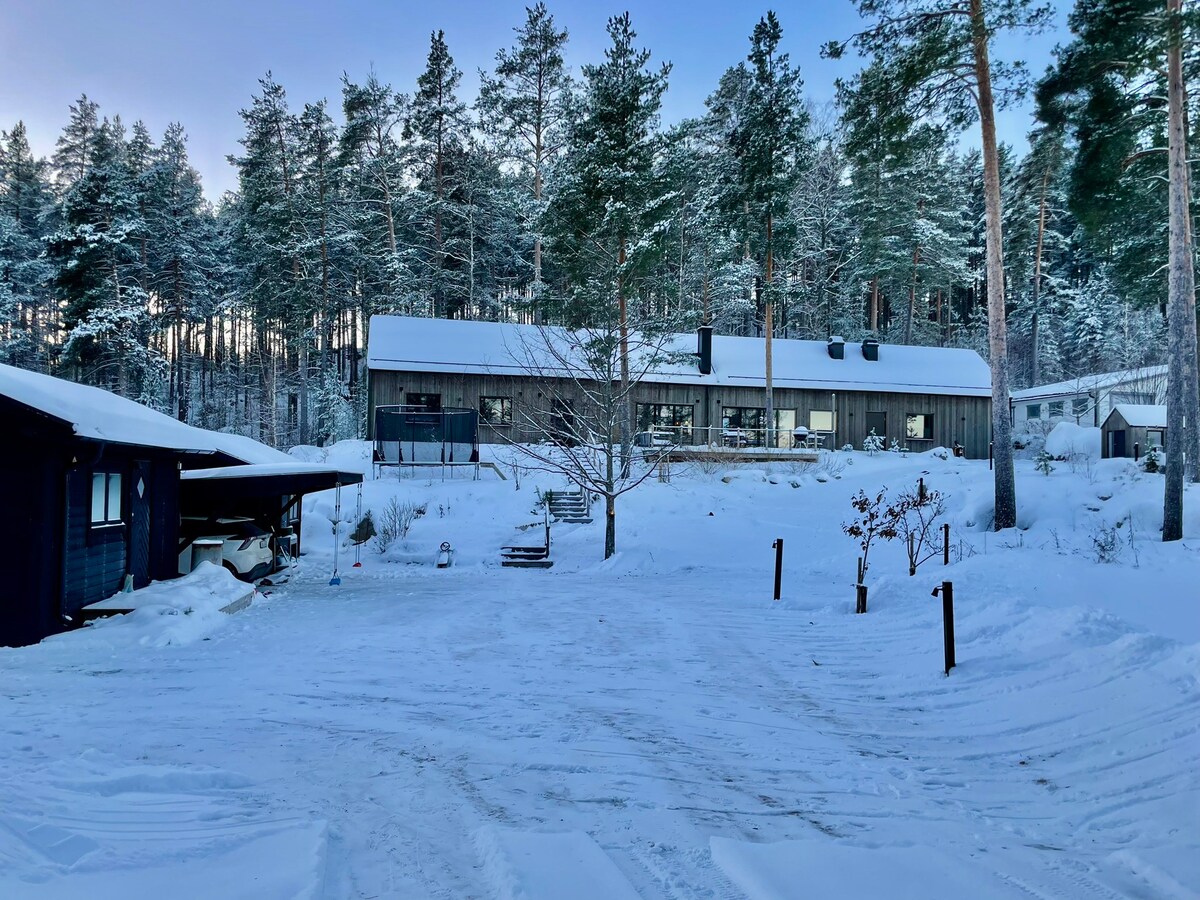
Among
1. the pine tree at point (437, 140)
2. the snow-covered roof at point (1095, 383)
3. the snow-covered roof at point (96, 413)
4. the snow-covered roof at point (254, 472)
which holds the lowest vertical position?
the snow-covered roof at point (254, 472)

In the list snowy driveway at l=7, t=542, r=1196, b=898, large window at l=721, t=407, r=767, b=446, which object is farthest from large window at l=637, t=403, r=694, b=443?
snowy driveway at l=7, t=542, r=1196, b=898

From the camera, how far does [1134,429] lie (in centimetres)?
2384

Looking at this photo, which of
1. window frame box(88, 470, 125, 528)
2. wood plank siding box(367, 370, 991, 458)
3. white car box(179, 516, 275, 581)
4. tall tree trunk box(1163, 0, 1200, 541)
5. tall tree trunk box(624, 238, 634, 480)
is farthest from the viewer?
wood plank siding box(367, 370, 991, 458)

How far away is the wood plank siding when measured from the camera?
85.6 ft

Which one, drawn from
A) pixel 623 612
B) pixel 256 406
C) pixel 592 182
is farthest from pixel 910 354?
pixel 256 406

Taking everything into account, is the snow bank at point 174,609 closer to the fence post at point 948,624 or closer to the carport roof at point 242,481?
the carport roof at point 242,481

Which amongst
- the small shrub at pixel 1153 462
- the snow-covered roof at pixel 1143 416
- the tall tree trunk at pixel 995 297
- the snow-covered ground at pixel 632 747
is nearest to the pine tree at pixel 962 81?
the tall tree trunk at pixel 995 297

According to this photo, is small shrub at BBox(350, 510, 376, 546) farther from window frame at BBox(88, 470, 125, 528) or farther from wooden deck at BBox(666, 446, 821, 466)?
wooden deck at BBox(666, 446, 821, 466)

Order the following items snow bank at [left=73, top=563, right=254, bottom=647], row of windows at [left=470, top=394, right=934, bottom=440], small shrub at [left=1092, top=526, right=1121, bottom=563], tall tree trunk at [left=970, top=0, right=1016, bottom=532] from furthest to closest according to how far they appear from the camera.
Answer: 1. row of windows at [left=470, top=394, right=934, bottom=440]
2. tall tree trunk at [left=970, top=0, right=1016, bottom=532]
3. small shrub at [left=1092, top=526, right=1121, bottom=563]
4. snow bank at [left=73, top=563, right=254, bottom=647]

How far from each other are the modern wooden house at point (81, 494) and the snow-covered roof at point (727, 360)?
13.9m

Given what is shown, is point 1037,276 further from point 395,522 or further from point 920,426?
point 395,522

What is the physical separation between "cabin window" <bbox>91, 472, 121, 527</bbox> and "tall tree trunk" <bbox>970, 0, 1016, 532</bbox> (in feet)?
50.6

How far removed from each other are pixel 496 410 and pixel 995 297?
1810 cm

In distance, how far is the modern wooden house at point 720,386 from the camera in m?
26.1
